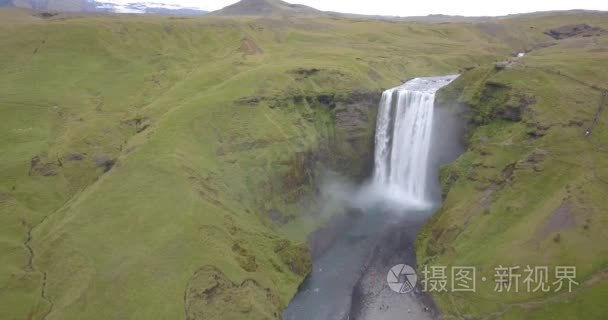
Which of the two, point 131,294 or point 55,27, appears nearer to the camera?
point 131,294

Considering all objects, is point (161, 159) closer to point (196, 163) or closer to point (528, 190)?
point (196, 163)

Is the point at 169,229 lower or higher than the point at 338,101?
lower

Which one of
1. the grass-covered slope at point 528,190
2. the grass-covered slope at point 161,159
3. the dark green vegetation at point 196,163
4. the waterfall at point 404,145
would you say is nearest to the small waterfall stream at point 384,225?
the waterfall at point 404,145

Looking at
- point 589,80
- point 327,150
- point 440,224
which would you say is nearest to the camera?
point 440,224

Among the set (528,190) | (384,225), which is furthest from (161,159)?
(528,190)

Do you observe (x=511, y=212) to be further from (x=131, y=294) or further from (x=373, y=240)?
(x=131, y=294)

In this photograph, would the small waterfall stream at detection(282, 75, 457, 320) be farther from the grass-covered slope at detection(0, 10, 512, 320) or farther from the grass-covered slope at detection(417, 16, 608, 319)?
the grass-covered slope at detection(417, 16, 608, 319)

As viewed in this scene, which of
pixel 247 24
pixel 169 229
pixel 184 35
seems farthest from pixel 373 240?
pixel 247 24
